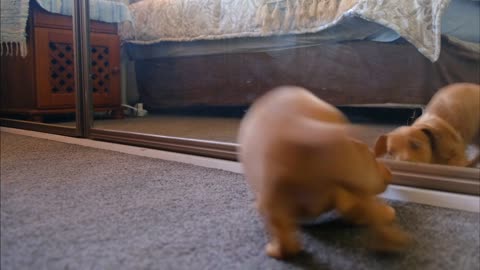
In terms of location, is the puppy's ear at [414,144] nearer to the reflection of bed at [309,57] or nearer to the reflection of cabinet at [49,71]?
the reflection of bed at [309,57]

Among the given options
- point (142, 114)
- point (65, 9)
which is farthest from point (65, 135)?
point (142, 114)

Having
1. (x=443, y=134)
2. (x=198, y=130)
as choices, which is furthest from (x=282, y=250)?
(x=198, y=130)

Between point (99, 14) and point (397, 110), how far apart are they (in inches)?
49.5

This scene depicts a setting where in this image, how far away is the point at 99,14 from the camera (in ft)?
5.82

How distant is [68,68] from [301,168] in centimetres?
153

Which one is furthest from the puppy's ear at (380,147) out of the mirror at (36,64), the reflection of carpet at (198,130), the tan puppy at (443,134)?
the mirror at (36,64)

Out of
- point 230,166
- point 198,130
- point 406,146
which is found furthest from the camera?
point 198,130

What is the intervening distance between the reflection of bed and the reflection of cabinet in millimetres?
271

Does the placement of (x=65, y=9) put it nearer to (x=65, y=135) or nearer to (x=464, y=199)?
(x=65, y=135)

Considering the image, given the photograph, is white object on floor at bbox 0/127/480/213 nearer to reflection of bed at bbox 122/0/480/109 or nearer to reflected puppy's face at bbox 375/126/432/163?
reflected puppy's face at bbox 375/126/432/163

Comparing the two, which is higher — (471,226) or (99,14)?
(99,14)

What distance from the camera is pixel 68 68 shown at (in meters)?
1.69

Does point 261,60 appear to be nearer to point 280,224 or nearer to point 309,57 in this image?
point 309,57

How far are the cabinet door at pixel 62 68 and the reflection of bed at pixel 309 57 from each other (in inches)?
10.0
